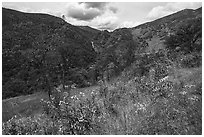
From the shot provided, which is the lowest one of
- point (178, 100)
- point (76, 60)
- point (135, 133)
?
point (135, 133)

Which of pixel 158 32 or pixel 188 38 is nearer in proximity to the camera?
pixel 188 38

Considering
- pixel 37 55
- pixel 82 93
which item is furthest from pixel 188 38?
pixel 37 55

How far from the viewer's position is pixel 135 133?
4.69 meters

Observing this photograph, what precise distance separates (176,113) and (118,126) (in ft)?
3.92

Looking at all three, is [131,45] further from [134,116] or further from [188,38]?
[134,116]

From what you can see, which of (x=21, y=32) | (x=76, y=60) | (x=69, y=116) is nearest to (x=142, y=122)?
(x=69, y=116)

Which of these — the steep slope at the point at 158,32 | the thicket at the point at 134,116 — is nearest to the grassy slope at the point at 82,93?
the thicket at the point at 134,116

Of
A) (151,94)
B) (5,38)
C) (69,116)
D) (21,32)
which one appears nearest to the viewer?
(69,116)

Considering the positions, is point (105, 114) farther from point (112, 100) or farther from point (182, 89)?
point (182, 89)

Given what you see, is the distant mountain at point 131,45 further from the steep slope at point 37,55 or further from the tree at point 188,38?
the steep slope at point 37,55

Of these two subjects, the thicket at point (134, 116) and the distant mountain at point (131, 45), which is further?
the distant mountain at point (131, 45)

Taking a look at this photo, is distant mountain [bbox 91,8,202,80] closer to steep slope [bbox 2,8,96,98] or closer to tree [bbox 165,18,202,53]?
tree [bbox 165,18,202,53]

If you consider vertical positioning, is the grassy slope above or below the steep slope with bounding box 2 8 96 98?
below

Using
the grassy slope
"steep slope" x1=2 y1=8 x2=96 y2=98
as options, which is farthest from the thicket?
"steep slope" x1=2 y1=8 x2=96 y2=98
